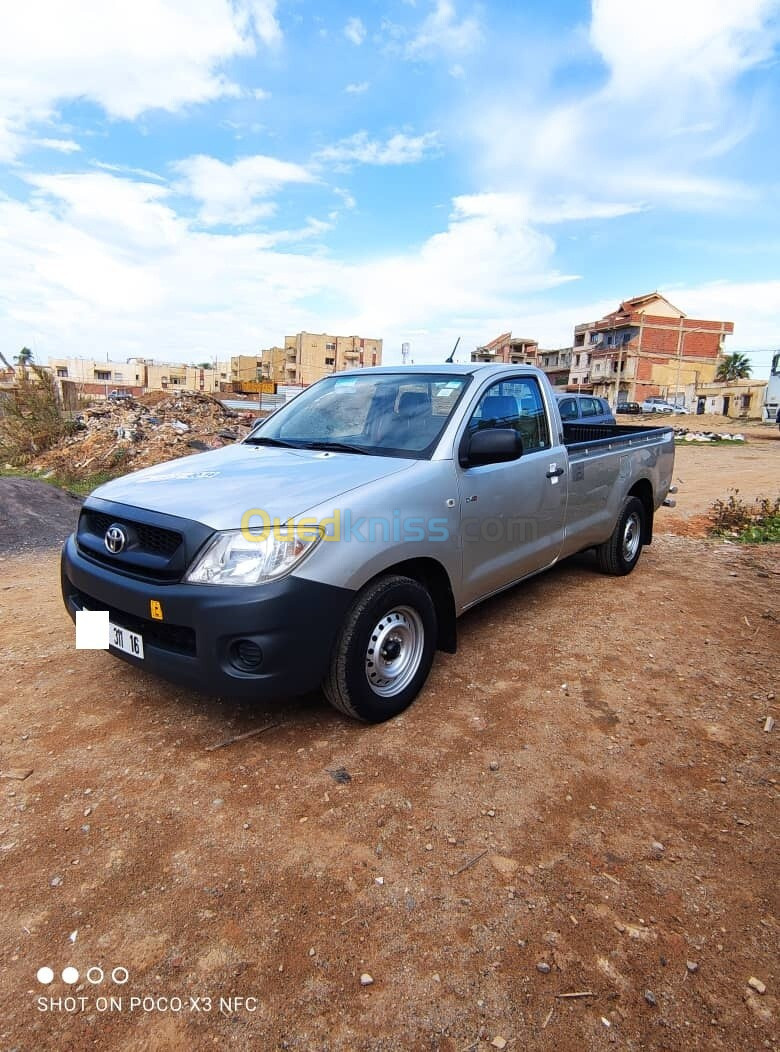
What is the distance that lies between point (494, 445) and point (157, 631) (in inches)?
71.7

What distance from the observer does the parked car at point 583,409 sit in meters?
13.1

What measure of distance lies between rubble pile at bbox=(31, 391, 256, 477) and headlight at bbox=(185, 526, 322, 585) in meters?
8.19

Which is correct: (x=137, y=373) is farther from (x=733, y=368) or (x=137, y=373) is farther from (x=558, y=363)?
(x=733, y=368)

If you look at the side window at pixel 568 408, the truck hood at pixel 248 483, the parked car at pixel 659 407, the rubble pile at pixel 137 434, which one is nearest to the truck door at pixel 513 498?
the truck hood at pixel 248 483

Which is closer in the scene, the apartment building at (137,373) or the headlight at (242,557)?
the headlight at (242,557)

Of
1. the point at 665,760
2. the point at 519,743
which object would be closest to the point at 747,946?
the point at 665,760

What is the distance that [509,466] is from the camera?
3.48m

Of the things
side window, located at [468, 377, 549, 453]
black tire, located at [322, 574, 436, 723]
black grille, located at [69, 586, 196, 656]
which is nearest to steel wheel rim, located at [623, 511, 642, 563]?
side window, located at [468, 377, 549, 453]

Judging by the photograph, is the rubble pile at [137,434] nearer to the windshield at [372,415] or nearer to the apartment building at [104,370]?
the windshield at [372,415]

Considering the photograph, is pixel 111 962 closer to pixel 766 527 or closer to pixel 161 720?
pixel 161 720

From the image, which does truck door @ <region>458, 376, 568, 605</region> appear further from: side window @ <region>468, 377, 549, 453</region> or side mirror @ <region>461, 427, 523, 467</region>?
side mirror @ <region>461, 427, 523, 467</region>

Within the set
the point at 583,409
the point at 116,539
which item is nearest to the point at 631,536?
the point at 116,539

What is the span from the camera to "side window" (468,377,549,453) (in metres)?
3.42

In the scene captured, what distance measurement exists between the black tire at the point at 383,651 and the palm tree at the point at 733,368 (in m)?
71.1
